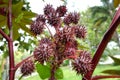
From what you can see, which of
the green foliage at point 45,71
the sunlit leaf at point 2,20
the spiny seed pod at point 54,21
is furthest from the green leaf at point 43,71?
the sunlit leaf at point 2,20

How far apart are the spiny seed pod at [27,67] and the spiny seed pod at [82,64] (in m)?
0.10

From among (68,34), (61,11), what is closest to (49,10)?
(61,11)

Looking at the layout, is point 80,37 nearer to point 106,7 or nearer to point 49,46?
point 49,46

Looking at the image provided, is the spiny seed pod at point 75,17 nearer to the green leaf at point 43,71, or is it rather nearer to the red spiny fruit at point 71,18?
the red spiny fruit at point 71,18

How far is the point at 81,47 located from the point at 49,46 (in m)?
0.20

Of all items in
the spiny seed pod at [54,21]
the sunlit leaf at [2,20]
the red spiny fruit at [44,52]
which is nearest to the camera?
the red spiny fruit at [44,52]

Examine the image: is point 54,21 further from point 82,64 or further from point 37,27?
point 82,64

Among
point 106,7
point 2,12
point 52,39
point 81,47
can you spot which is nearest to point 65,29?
point 52,39

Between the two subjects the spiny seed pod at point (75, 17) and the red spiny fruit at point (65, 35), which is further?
the spiny seed pod at point (75, 17)

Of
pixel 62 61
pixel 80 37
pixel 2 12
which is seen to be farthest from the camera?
pixel 2 12

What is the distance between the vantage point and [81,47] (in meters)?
0.79

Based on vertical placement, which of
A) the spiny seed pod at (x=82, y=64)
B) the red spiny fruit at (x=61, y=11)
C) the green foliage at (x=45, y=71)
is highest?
the red spiny fruit at (x=61, y=11)

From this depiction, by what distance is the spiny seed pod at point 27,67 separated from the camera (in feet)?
2.21

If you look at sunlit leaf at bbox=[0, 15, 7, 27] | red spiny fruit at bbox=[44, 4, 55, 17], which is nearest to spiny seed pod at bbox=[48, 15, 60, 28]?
red spiny fruit at bbox=[44, 4, 55, 17]
